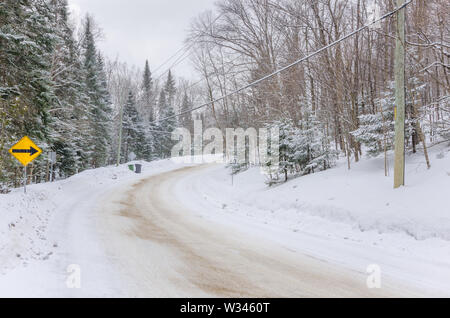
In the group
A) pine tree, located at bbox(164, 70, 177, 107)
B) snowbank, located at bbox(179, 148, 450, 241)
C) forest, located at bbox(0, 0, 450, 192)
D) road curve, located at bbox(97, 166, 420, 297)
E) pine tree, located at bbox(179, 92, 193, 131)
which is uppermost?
pine tree, located at bbox(164, 70, 177, 107)

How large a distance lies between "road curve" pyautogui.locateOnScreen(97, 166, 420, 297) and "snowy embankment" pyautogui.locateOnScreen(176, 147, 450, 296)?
0.59 metres

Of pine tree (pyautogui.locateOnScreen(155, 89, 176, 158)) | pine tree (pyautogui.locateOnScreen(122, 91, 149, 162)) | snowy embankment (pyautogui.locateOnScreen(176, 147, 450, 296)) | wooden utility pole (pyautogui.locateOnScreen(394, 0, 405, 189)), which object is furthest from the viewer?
pine tree (pyautogui.locateOnScreen(155, 89, 176, 158))

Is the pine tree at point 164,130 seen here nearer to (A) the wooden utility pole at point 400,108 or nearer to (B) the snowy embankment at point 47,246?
(B) the snowy embankment at point 47,246

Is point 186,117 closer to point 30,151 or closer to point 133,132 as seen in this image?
point 133,132

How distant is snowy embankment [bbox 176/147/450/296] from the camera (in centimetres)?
446

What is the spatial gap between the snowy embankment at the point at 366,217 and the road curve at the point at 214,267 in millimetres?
591

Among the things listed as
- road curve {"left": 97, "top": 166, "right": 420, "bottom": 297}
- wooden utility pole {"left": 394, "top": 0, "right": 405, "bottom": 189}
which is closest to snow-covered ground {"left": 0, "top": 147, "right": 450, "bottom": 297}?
road curve {"left": 97, "top": 166, "right": 420, "bottom": 297}

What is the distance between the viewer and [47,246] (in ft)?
17.1

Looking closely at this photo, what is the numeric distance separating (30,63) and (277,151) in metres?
10.2

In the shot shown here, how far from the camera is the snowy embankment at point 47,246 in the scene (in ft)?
10.9

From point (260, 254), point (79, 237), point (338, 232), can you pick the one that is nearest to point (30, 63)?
point (79, 237)

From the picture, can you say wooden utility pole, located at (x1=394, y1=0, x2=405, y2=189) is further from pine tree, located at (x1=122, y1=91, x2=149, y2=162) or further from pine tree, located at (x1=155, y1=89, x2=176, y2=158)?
pine tree, located at (x1=155, y1=89, x2=176, y2=158)

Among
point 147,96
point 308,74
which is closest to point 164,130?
point 147,96

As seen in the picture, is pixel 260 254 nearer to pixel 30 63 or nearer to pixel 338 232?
pixel 338 232
